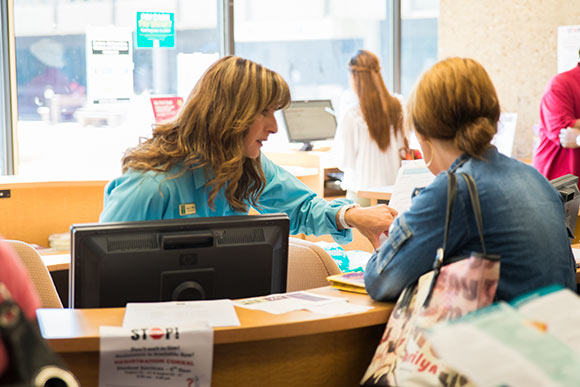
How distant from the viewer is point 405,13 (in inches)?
306

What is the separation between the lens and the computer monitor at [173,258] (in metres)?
1.85

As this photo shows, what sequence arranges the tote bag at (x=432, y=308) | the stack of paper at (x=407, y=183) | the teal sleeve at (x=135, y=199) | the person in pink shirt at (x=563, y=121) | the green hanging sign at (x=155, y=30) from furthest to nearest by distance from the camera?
the green hanging sign at (x=155, y=30), the person in pink shirt at (x=563, y=121), the stack of paper at (x=407, y=183), the teal sleeve at (x=135, y=199), the tote bag at (x=432, y=308)

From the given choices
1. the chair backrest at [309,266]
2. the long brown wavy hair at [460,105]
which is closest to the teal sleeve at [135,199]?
the chair backrest at [309,266]

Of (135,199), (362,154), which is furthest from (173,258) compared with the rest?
(362,154)

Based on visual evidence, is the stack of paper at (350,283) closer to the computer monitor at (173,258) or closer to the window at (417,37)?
the computer monitor at (173,258)

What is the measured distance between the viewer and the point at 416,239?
6.20ft

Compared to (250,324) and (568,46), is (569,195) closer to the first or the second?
(250,324)

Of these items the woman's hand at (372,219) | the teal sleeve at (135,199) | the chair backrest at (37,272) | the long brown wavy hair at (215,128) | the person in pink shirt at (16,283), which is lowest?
the chair backrest at (37,272)

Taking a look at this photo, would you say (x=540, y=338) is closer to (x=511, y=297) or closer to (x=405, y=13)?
(x=511, y=297)

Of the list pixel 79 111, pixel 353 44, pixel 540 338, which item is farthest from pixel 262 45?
pixel 540 338

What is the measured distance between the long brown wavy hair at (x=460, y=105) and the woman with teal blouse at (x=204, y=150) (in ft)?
2.12

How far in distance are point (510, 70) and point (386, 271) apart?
17.0ft

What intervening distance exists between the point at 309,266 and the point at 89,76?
142 inches

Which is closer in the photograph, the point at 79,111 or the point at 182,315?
the point at 182,315
